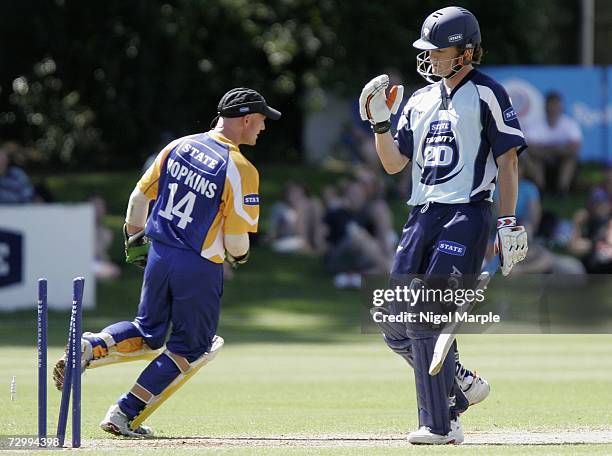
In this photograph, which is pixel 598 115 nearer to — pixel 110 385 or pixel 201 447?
pixel 110 385

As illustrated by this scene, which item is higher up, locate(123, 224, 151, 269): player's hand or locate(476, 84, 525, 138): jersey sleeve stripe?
locate(476, 84, 525, 138): jersey sleeve stripe

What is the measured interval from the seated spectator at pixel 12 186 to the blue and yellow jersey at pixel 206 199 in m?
11.2

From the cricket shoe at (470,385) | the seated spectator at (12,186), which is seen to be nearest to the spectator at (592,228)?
the seated spectator at (12,186)

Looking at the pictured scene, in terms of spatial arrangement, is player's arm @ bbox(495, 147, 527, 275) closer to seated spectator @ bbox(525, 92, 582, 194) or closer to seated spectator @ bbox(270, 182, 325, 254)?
seated spectator @ bbox(270, 182, 325, 254)

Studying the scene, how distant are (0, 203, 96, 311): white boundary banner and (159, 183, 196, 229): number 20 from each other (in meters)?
10.1

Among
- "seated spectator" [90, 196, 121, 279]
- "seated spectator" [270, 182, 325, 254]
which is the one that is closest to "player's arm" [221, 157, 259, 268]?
"seated spectator" [90, 196, 121, 279]

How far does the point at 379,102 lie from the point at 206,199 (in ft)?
3.74

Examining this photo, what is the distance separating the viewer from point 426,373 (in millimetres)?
7465

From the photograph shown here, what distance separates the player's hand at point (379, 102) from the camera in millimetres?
7656

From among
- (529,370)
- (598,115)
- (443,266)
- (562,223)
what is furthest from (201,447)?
(598,115)

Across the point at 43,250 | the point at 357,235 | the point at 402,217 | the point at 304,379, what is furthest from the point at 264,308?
the point at 304,379

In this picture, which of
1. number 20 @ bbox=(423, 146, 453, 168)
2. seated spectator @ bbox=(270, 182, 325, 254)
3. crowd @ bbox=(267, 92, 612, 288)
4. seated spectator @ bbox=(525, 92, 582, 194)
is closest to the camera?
number 20 @ bbox=(423, 146, 453, 168)

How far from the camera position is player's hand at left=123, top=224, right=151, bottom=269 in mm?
8297

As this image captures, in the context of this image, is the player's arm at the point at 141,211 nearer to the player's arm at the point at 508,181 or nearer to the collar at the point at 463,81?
the collar at the point at 463,81
